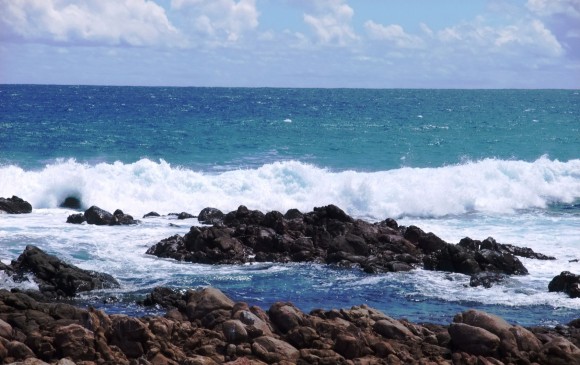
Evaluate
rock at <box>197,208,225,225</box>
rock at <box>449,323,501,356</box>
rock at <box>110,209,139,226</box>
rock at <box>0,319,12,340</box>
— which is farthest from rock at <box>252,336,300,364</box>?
rock at <box>110,209,139,226</box>

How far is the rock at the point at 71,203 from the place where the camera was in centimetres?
3656

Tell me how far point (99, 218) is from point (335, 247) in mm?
9116

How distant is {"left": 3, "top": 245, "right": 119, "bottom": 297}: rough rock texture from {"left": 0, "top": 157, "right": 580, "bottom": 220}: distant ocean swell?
44.6ft

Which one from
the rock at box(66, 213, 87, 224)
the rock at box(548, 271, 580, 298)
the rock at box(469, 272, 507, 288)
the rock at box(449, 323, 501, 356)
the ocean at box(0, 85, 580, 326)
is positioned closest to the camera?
→ the rock at box(449, 323, 501, 356)

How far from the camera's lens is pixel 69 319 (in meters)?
16.0

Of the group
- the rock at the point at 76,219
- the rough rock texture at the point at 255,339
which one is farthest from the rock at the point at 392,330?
the rock at the point at 76,219

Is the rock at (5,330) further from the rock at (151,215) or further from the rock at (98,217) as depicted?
the rock at (151,215)

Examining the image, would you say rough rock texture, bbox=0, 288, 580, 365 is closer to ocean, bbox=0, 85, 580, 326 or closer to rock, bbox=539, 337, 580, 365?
rock, bbox=539, 337, 580, 365

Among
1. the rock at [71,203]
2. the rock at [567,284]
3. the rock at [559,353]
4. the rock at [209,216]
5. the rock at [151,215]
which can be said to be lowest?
the rock at [71,203]

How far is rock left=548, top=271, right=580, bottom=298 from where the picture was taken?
2162 centimetres

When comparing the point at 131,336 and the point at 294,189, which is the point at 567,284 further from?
the point at 294,189

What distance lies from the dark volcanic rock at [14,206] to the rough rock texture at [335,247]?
867 centimetres

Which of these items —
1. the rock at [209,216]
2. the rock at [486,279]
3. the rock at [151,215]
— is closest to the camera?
the rock at [486,279]

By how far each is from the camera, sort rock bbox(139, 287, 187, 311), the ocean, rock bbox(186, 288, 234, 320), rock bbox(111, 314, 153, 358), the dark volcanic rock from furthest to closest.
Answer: the dark volcanic rock → the ocean → rock bbox(139, 287, 187, 311) → rock bbox(186, 288, 234, 320) → rock bbox(111, 314, 153, 358)
